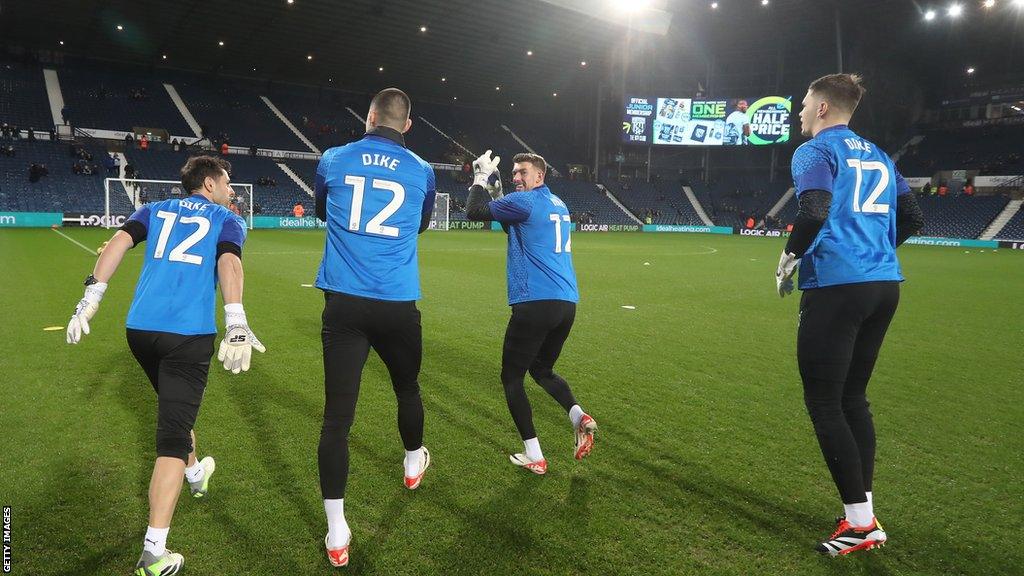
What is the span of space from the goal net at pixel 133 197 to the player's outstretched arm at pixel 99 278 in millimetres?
30581

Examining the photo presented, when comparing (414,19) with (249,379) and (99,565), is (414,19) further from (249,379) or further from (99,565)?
(99,565)

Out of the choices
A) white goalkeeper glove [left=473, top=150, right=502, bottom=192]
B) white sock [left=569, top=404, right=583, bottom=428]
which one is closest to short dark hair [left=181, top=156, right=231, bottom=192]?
white goalkeeper glove [left=473, top=150, right=502, bottom=192]

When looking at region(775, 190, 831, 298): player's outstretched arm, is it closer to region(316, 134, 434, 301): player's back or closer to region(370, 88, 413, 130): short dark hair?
region(316, 134, 434, 301): player's back

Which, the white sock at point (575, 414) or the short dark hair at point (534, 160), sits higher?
the short dark hair at point (534, 160)

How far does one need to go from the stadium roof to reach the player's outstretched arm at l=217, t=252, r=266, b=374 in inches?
1324

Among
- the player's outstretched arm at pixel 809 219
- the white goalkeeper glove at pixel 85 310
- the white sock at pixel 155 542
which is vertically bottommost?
the white sock at pixel 155 542

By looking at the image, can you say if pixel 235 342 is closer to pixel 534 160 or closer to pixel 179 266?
pixel 179 266

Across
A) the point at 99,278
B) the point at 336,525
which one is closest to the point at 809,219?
the point at 336,525

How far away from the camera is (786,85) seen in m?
48.9

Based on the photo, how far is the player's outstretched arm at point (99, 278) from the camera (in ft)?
9.77

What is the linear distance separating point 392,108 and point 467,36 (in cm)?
3856

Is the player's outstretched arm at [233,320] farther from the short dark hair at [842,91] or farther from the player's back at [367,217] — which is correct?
the short dark hair at [842,91]

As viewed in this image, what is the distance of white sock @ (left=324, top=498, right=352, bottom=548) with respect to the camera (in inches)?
115

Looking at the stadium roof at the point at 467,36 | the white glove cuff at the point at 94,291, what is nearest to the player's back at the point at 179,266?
the white glove cuff at the point at 94,291
